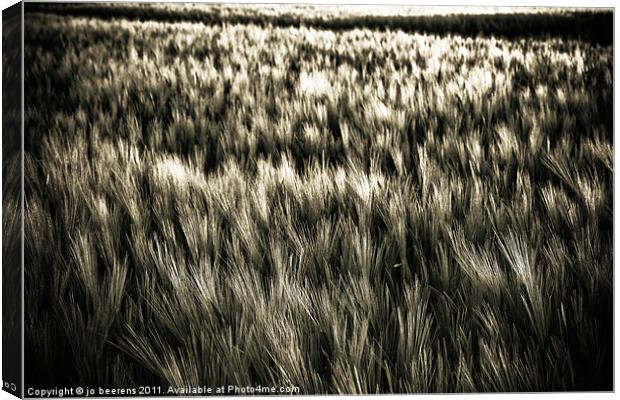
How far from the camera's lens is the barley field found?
2.38 meters

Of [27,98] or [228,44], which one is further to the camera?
[228,44]

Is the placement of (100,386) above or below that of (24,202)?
below

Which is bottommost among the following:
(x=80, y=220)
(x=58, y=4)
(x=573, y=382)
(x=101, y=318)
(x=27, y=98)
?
(x=573, y=382)

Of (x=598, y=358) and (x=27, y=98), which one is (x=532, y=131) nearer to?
(x=598, y=358)

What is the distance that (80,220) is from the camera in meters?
2.42

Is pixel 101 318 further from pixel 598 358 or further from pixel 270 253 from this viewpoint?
pixel 598 358

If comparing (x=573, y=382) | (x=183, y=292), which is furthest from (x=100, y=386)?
(x=573, y=382)

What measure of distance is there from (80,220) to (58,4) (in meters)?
0.59

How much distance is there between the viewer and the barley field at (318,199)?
2.38 m

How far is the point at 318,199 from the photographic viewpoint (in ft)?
8.28

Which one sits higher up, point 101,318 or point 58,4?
point 58,4

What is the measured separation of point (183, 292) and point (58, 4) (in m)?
0.86

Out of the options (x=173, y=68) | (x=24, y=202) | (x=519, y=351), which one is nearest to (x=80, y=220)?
(x=24, y=202)

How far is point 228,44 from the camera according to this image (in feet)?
8.59
